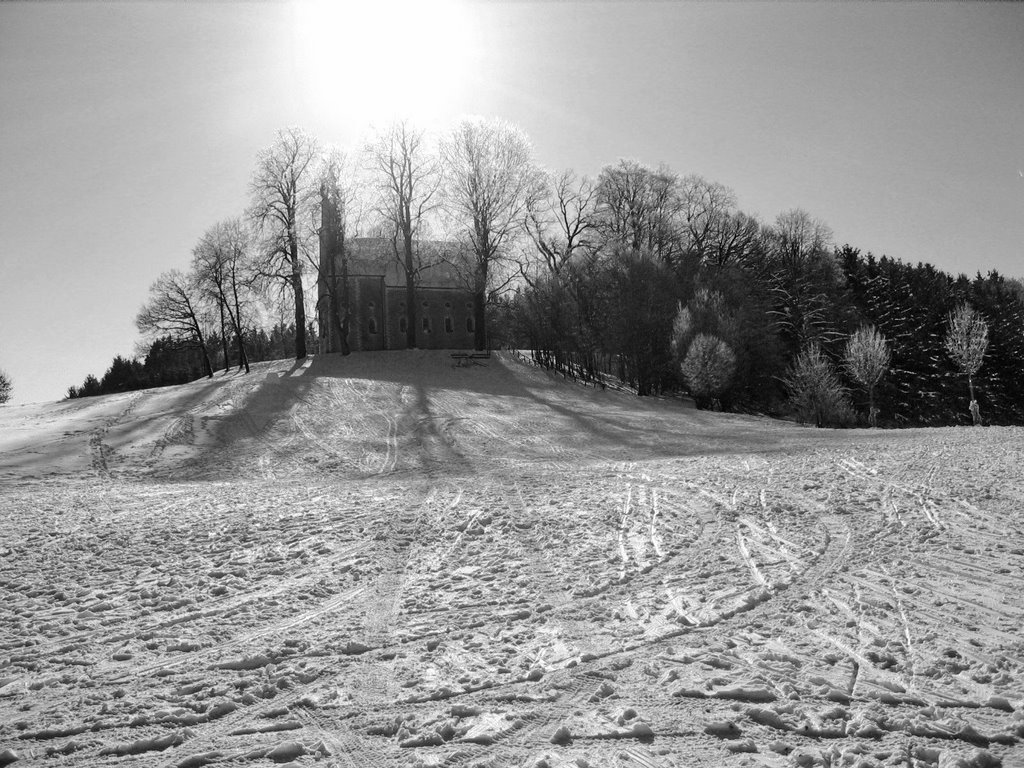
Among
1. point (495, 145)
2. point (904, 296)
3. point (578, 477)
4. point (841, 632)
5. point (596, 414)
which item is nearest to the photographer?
point (841, 632)

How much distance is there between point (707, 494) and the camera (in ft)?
33.8

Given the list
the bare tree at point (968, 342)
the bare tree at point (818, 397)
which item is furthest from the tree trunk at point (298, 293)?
the bare tree at point (968, 342)

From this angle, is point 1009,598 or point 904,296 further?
point 904,296

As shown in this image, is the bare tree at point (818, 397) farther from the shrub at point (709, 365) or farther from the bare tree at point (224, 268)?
the bare tree at point (224, 268)

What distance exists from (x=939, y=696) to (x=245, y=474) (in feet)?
49.8

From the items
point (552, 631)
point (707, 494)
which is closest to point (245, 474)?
point (707, 494)

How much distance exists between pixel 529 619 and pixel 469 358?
117 ft

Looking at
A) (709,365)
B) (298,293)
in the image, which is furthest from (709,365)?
(298,293)

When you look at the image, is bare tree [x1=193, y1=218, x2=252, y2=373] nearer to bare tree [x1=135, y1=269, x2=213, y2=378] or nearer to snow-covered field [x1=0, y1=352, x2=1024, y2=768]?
bare tree [x1=135, y1=269, x2=213, y2=378]

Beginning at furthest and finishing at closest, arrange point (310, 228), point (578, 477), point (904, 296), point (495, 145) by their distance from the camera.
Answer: point (904, 296) → point (495, 145) → point (310, 228) → point (578, 477)

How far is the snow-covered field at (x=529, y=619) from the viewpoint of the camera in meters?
3.51

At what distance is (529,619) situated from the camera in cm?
527

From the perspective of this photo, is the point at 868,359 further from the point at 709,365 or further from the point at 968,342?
the point at 968,342

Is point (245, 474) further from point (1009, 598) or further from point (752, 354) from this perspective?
point (752, 354)
